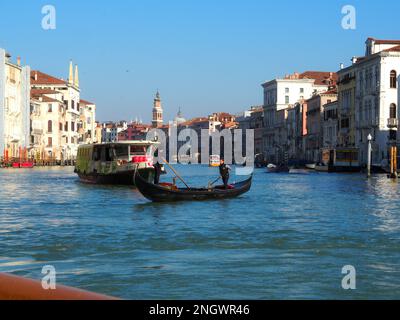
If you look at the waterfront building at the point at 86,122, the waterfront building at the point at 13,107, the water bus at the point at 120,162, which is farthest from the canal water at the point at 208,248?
the waterfront building at the point at 86,122

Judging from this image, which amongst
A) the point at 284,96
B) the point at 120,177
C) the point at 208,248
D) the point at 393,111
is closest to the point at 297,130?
the point at 284,96

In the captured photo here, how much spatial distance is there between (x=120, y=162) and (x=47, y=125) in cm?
5216

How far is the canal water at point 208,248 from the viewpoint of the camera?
8133 mm

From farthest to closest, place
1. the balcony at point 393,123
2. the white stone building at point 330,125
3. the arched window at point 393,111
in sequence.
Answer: the white stone building at point 330,125, the arched window at point 393,111, the balcony at point 393,123

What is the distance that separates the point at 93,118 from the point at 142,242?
102 meters

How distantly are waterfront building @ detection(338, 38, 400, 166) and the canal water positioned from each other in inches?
1348

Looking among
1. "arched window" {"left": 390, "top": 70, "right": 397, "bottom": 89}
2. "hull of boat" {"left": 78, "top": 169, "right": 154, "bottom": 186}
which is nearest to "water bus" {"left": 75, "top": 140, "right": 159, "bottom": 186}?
"hull of boat" {"left": 78, "top": 169, "right": 154, "bottom": 186}

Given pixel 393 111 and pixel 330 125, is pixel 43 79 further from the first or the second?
pixel 393 111

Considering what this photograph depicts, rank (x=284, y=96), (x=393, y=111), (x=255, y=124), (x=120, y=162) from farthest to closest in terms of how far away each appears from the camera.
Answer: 1. (x=255, y=124)
2. (x=284, y=96)
3. (x=393, y=111)
4. (x=120, y=162)

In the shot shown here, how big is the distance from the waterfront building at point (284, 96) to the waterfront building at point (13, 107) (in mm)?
40085

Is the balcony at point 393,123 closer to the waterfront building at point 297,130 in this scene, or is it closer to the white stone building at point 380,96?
the white stone building at point 380,96

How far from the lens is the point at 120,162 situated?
32.8 meters
